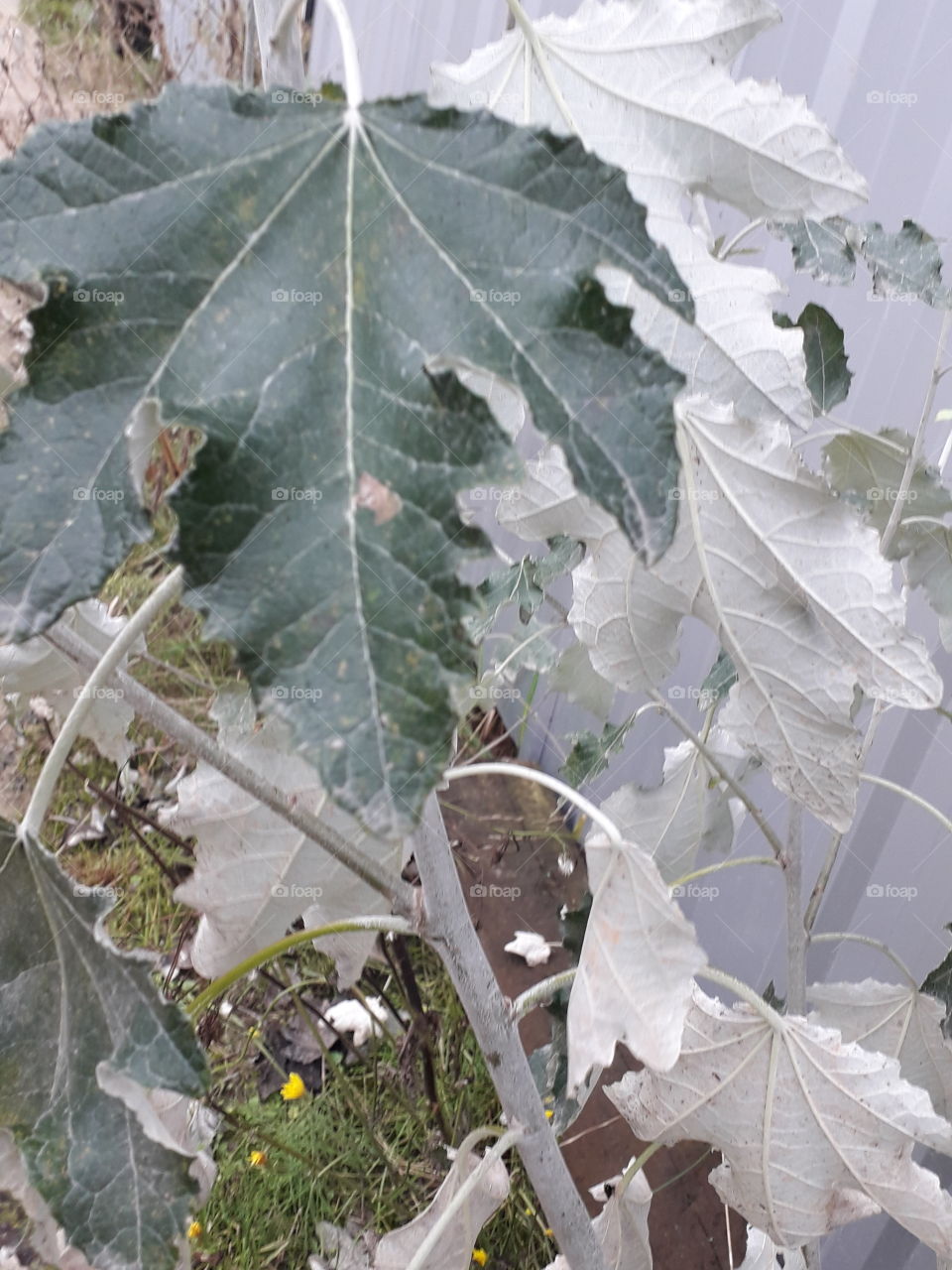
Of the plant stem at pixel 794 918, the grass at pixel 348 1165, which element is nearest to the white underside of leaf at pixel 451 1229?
the plant stem at pixel 794 918

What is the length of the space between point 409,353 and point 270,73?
0.78 feet

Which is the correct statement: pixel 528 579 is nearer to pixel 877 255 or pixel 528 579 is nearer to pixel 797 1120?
pixel 877 255

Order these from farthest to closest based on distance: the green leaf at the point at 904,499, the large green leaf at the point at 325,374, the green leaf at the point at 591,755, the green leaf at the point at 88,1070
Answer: the green leaf at the point at 591,755 < the green leaf at the point at 904,499 < the green leaf at the point at 88,1070 < the large green leaf at the point at 325,374

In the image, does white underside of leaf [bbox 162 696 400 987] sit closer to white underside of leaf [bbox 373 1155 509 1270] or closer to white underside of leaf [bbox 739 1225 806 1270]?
white underside of leaf [bbox 373 1155 509 1270]

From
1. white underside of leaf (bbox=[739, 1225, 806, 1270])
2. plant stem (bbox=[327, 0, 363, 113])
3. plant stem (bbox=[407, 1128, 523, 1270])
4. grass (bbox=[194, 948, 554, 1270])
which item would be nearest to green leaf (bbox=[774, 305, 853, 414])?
plant stem (bbox=[327, 0, 363, 113])

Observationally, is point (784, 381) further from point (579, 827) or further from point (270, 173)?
point (579, 827)

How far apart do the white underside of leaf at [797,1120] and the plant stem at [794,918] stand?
0.46 feet

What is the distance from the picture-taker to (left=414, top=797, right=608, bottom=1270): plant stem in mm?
559

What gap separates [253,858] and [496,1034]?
21cm

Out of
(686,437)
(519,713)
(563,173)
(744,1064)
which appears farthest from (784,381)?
(519,713)

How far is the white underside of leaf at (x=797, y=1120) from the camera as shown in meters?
0.66

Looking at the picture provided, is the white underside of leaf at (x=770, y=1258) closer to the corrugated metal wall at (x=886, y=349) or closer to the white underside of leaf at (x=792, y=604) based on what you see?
the corrugated metal wall at (x=886, y=349)

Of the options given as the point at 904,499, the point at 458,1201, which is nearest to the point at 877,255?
the point at 904,499

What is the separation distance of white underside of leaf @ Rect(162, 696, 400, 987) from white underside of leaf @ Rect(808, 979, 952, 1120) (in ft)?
1.64
